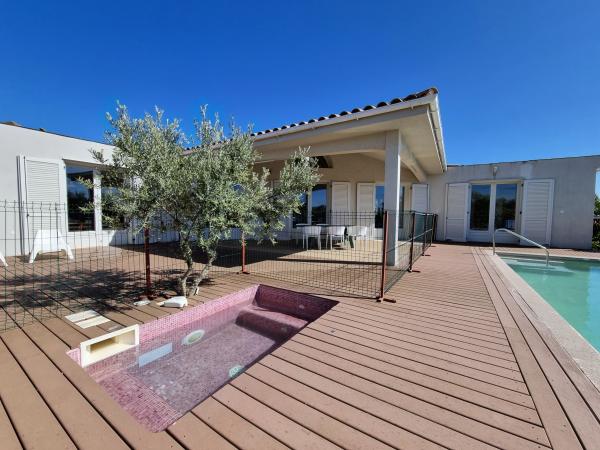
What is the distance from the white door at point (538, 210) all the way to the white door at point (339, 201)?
260 inches

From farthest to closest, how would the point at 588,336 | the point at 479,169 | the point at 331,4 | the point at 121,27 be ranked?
1. the point at 479,169
2. the point at 121,27
3. the point at 331,4
4. the point at 588,336

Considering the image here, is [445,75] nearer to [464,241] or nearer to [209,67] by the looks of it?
[464,241]

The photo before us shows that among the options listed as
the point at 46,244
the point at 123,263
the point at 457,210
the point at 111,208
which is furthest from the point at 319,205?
the point at 46,244

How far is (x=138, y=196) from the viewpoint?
288 centimetres

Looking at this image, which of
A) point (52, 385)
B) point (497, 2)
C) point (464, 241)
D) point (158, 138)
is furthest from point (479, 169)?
point (52, 385)

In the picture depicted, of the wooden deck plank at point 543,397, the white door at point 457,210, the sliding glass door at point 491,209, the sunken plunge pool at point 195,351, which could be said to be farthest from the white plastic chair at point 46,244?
the sliding glass door at point 491,209

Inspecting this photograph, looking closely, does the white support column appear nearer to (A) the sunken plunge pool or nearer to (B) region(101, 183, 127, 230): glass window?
(A) the sunken plunge pool

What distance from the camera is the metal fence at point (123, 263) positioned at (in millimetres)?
3506

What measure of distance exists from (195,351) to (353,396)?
2.02 m

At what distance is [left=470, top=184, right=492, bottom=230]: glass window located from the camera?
33.5 ft

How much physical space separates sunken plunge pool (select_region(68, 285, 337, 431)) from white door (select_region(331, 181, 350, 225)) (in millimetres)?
5553

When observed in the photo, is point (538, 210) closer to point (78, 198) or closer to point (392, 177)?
point (392, 177)

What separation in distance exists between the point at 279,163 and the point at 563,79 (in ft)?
31.0

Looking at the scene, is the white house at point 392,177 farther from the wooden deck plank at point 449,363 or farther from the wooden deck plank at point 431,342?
the wooden deck plank at point 449,363
